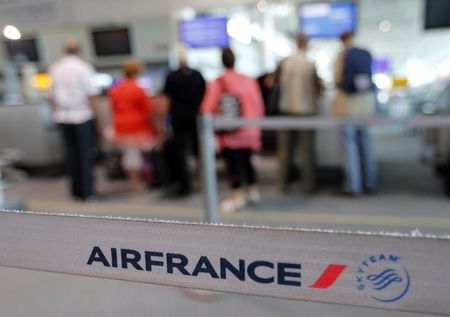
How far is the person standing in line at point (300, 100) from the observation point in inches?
156

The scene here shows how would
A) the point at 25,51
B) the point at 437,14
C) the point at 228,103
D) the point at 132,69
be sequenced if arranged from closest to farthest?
1. the point at 228,103
2. the point at 132,69
3. the point at 437,14
4. the point at 25,51

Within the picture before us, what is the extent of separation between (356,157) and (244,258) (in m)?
3.42

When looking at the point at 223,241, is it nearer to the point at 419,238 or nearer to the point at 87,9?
the point at 419,238

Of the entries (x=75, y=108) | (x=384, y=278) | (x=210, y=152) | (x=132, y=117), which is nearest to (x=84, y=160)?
(x=75, y=108)

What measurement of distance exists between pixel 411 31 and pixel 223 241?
21.6 m

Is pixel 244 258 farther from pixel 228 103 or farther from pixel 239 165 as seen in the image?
pixel 239 165

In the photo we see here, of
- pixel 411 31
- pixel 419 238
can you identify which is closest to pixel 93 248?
pixel 419 238

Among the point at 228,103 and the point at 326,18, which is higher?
the point at 326,18

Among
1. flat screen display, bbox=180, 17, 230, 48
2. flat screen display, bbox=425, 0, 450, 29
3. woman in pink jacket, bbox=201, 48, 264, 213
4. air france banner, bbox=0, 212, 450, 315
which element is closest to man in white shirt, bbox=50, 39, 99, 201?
woman in pink jacket, bbox=201, 48, 264, 213

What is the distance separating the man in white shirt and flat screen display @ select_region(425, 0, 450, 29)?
11.8ft

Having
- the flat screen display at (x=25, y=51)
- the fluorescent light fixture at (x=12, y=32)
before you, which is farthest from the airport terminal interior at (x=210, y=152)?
the flat screen display at (x=25, y=51)

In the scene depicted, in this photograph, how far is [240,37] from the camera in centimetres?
930

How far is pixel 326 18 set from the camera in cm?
619

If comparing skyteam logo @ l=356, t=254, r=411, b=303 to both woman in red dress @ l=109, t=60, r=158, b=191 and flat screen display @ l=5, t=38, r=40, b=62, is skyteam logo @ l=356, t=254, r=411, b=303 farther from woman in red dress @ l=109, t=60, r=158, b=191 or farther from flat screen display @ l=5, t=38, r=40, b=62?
flat screen display @ l=5, t=38, r=40, b=62
